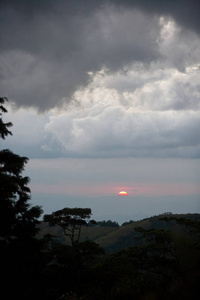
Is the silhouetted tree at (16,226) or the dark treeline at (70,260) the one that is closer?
the dark treeline at (70,260)

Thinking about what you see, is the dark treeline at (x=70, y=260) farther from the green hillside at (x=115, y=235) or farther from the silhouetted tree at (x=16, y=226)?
the green hillside at (x=115, y=235)

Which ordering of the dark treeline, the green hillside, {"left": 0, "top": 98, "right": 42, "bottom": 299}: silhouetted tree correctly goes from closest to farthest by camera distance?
the dark treeline < {"left": 0, "top": 98, "right": 42, "bottom": 299}: silhouetted tree < the green hillside

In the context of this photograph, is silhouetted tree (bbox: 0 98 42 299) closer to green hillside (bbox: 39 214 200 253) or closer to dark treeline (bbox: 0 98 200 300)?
dark treeline (bbox: 0 98 200 300)

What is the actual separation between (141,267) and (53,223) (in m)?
15.0

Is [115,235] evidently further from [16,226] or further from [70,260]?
[16,226]

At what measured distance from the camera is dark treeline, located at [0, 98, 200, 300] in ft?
25.6

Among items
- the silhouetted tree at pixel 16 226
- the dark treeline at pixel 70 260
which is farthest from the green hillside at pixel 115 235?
the silhouetted tree at pixel 16 226

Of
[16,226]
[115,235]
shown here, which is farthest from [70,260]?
[115,235]

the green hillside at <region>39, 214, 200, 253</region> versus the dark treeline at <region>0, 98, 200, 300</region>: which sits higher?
the dark treeline at <region>0, 98, 200, 300</region>

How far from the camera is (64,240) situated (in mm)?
160125

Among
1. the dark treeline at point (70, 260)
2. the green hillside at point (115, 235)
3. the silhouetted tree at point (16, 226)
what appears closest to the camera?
the dark treeline at point (70, 260)

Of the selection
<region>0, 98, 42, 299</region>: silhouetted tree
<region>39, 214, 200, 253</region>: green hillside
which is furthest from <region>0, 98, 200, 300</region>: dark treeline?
<region>39, 214, 200, 253</region>: green hillside

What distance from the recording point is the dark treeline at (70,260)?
7817 millimetres

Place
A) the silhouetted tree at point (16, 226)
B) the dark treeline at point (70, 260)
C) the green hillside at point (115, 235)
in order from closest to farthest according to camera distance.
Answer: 1. the dark treeline at point (70, 260)
2. the silhouetted tree at point (16, 226)
3. the green hillside at point (115, 235)
